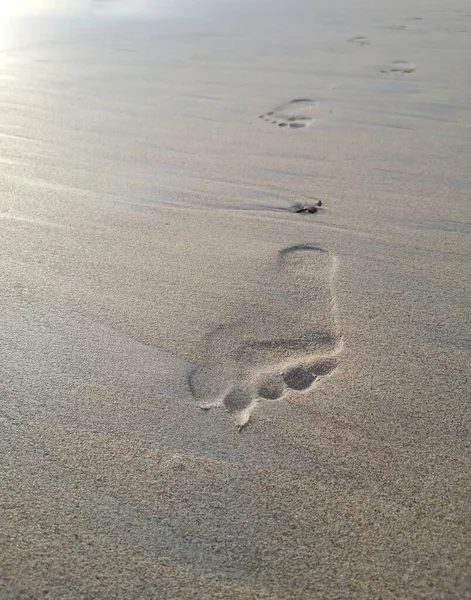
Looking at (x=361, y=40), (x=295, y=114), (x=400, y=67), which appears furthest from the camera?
(x=361, y=40)

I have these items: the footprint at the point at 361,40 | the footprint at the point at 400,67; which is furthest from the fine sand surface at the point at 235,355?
the footprint at the point at 361,40

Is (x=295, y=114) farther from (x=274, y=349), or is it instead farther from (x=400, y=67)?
(x=274, y=349)

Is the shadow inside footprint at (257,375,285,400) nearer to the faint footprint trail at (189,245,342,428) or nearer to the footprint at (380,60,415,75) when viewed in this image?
the faint footprint trail at (189,245,342,428)

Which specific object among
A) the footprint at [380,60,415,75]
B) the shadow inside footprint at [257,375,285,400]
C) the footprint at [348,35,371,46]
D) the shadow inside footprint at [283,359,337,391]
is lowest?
the footprint at [380,60,415,75]

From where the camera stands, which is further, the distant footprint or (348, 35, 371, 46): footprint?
(348, 35, 371, 46): footprint

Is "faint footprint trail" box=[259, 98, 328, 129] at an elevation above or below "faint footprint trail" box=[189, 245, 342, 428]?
below

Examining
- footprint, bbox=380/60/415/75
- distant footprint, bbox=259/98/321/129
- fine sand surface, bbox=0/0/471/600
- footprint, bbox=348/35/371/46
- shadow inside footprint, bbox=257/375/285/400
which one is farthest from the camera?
footprint, bbox=348/35/371/46

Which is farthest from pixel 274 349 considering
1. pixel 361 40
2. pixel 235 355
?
pixel 361 40

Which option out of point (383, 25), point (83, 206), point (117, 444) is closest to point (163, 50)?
point (383, 25)

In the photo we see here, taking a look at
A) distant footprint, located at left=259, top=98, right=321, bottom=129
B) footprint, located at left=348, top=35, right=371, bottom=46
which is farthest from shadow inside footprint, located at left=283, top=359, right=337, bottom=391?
footprint, located at left=348, top=35, right=371, bottom=46

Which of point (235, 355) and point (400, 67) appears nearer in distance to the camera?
point (235, 355)
